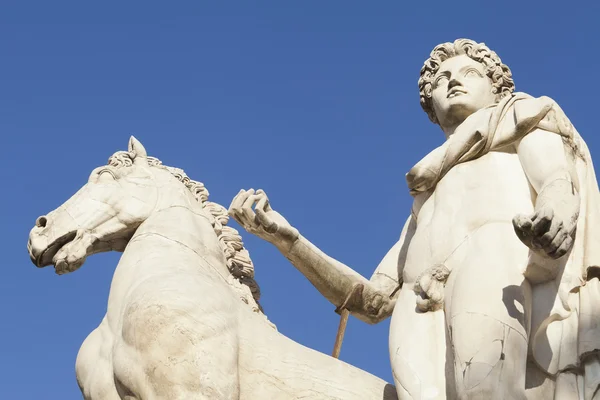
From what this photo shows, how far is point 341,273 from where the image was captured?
35.9 feet

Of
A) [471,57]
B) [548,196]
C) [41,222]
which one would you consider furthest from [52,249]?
[548,196]

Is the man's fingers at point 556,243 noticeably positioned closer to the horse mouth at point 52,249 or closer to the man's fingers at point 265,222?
the man's fingers at point 265,222

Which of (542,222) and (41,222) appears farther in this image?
(41,222)

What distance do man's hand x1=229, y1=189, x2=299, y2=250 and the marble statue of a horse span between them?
226mm

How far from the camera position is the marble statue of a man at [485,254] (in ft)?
30.1

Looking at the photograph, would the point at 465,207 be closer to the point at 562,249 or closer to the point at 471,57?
the point at 562,249

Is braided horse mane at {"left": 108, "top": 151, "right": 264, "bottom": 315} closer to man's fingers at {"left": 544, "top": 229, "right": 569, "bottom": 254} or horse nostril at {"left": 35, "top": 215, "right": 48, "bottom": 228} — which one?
horse nostril at {"left": 35, "top": 215, "right": 48, "bottom": 228}

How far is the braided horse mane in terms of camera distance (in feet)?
34.8

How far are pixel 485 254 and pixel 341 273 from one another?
162cm

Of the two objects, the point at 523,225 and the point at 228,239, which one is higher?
the point at 228,239

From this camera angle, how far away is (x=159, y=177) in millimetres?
11055

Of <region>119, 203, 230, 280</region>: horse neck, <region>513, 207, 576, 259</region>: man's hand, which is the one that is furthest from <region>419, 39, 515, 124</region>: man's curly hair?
<region>513, 207, 576, 259</region>: man's hand

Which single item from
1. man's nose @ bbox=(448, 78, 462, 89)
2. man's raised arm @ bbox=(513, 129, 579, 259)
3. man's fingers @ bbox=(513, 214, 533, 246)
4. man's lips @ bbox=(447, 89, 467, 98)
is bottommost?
man's fingers @ bbox=(513, 214, 533, 246)

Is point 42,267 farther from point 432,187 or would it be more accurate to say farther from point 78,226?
point 432,187
